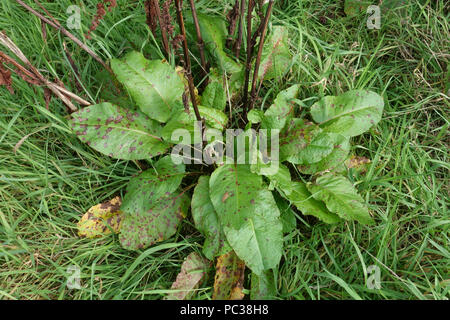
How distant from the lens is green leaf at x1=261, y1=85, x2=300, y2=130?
156 centimetres

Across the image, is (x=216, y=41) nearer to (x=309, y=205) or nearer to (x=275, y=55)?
(x=275, y=55)

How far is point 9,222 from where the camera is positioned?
5.14 feet

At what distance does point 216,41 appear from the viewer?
1688 mm

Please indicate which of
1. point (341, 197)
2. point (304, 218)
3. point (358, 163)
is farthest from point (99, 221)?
point (358, 163)

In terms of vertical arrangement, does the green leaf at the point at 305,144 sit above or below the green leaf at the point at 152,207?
above

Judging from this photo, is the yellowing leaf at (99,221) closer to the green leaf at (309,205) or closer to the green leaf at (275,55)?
the green leaf at (309,205)

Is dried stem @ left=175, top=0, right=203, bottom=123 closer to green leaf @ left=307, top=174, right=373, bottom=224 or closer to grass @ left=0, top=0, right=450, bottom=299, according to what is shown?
grass @ left=0, top=0, right=450, bottom=299

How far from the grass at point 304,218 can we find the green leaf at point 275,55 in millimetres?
52

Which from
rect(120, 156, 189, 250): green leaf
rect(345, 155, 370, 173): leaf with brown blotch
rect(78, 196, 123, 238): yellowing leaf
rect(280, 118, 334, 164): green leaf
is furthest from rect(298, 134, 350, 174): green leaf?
rect(78, 196, 123, 238): yellowing leaf

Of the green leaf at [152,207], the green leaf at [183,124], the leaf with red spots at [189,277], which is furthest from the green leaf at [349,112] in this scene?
the leaf with red spots at [189,277]

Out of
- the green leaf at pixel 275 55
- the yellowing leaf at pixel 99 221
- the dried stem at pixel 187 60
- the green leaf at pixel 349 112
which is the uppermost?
the dried stem at pixel 187 60

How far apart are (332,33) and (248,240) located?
132cm

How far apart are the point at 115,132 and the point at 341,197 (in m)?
0.95

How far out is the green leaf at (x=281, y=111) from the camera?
1.56 m
